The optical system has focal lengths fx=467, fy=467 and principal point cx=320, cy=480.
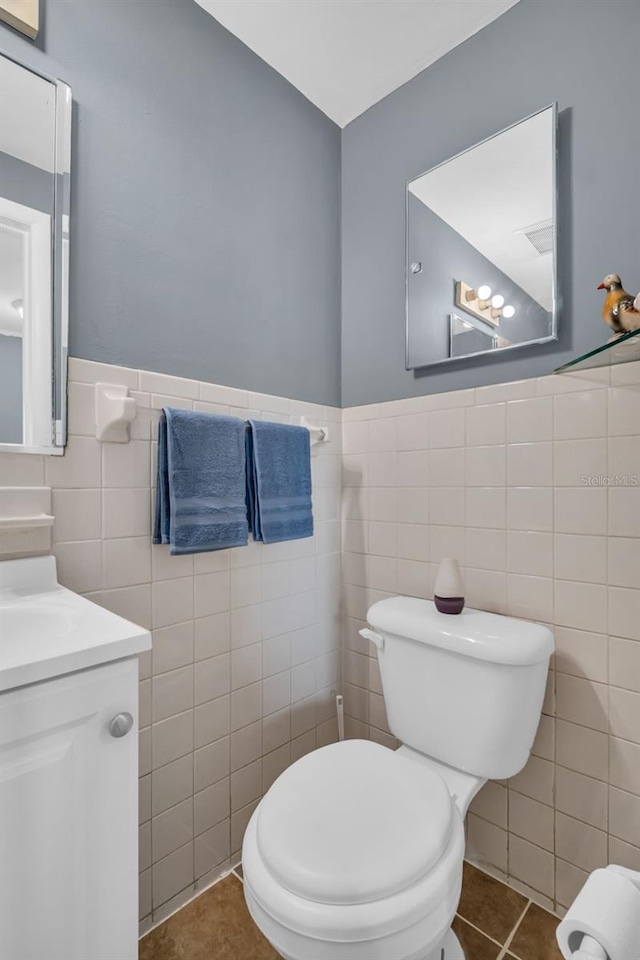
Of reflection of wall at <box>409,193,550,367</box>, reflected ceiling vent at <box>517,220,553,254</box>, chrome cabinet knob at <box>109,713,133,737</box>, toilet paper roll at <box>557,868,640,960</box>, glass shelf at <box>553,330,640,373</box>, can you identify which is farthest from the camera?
reflection of wall at <box>409,193,550,367</box>

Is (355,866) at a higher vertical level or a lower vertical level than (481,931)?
higher

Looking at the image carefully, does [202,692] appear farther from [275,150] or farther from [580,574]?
[275,150]

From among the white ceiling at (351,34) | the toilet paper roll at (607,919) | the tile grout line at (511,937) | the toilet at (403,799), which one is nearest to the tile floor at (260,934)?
the tile grout line at (511,937)

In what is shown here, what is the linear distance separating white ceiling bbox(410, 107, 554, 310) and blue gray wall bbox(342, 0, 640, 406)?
1.8 inches

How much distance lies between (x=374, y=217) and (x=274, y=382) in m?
0.70

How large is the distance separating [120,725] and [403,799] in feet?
2.00

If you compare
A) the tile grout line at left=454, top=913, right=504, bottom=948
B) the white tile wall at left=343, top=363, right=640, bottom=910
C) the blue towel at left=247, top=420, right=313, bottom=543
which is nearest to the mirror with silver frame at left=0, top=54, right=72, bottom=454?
the blue towel at left=247, top=420, right=313, bottom=543

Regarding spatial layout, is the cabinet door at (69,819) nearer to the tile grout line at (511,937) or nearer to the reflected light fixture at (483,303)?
the tile grout line at (511,937)

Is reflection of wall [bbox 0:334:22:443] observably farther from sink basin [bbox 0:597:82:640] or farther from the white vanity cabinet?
the white vanity cabinet

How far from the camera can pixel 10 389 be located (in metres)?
0.98

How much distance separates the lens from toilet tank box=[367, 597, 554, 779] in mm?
1070

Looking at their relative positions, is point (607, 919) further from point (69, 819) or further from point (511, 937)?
point (511, 937)

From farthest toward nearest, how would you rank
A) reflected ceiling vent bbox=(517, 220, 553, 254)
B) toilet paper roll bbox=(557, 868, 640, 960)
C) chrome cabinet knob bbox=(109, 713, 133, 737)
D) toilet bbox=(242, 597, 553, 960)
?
reflected ceiling vent bbox=(517, 220, 553, 254) < toilet bbox=(242, 597, 553, 960) < chrome cabinet knob bbox=(109, 713, 133, 737) < toilet paper roll bbox=(557, 868, 640, 960)

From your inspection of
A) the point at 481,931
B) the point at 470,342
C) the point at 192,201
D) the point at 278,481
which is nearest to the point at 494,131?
the point at 470,342
